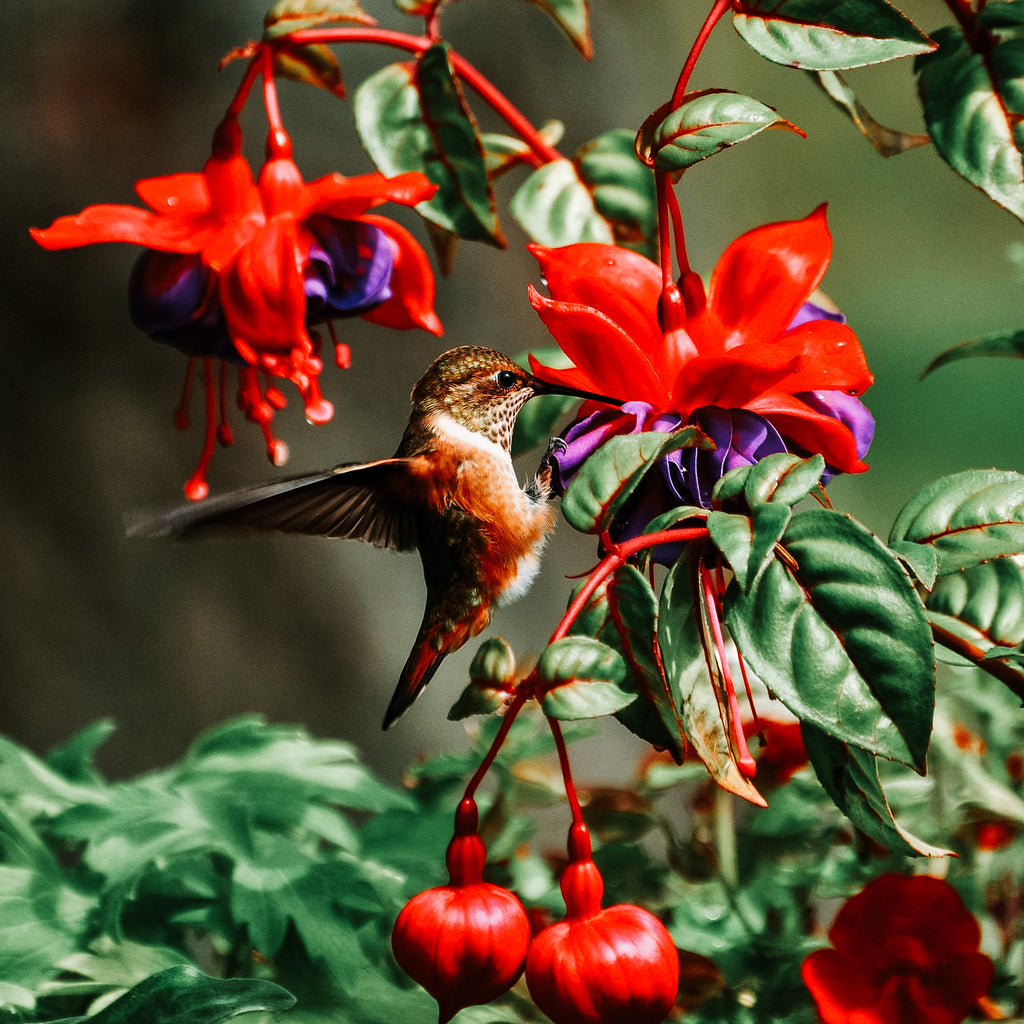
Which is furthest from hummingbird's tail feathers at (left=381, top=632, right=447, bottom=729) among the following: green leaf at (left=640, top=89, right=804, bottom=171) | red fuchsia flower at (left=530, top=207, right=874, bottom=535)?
green leaf at (left=640, top=89, right=804, bottom=171)

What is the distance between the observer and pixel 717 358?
37cm

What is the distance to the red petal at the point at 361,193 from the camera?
0.45 m

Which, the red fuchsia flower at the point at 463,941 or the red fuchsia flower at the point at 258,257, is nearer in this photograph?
the red fuchsia flower at the point at 463,941

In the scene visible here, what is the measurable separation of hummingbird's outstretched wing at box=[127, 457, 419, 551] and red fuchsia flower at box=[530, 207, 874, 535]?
153mm

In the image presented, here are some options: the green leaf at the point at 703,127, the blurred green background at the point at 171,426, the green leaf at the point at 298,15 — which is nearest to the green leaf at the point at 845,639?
the green leaf at the point at 703,127

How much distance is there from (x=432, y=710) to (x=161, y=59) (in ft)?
3.15

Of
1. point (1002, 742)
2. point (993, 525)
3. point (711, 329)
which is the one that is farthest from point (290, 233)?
point (1002, 742)

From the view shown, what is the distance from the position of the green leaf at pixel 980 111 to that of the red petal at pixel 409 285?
0.77 feet

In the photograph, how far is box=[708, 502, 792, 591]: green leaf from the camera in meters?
0.31

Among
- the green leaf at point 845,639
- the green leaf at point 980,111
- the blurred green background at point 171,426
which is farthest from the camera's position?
the blurred green background at point 171,426

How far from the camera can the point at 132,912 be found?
630 millimetres

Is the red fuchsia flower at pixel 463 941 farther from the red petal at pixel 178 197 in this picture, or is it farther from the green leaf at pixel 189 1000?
the red petal at pixel 178 197

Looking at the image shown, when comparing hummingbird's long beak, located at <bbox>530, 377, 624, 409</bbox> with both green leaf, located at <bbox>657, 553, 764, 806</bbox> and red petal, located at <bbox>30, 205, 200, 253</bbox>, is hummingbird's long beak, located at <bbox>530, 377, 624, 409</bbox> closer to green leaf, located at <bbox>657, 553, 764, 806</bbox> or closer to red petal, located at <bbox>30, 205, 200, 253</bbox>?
green leaf, located at <bbox>657, 553, 764, 806</bbox>

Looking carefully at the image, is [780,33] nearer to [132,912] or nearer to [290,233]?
[290,233]
